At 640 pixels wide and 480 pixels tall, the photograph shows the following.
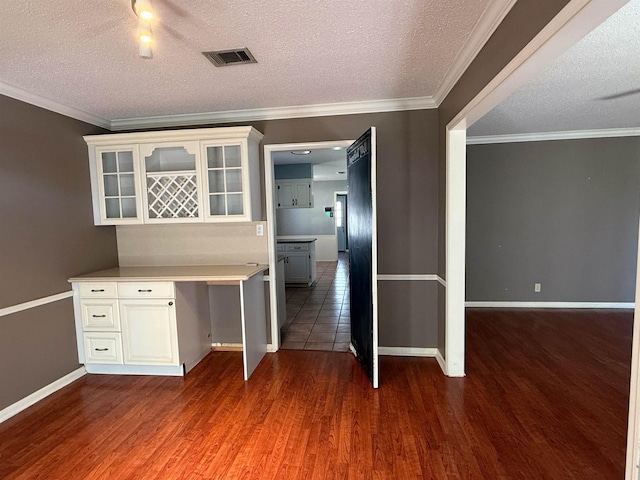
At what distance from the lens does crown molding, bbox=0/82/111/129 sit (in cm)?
240

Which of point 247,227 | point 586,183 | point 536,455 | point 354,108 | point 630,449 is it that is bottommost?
point 536,455

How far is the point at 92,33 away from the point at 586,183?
542cm

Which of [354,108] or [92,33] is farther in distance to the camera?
[354,108]

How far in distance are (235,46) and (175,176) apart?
1506 mm

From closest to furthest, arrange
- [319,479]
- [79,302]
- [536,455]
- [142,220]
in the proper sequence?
1. [319,479]
2. [536,455]
3. [79,302]
4. [142,220]

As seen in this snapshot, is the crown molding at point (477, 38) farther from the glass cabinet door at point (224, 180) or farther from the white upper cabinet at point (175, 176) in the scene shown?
the glass cabinet door at point (224, 180)

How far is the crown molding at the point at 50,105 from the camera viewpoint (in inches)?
94.3

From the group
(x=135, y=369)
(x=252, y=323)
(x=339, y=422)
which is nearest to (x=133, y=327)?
(x=135, y=369)

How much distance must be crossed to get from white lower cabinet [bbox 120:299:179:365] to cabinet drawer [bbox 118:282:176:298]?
0.17 ft

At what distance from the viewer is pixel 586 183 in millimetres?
4414

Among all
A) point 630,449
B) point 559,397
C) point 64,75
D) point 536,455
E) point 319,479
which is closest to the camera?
point 630,449

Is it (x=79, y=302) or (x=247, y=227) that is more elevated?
(x=247, y=227)

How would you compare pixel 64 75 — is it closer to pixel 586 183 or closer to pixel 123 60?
pixel 123 60

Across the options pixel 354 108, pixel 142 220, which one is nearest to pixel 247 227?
pixel 142 220
